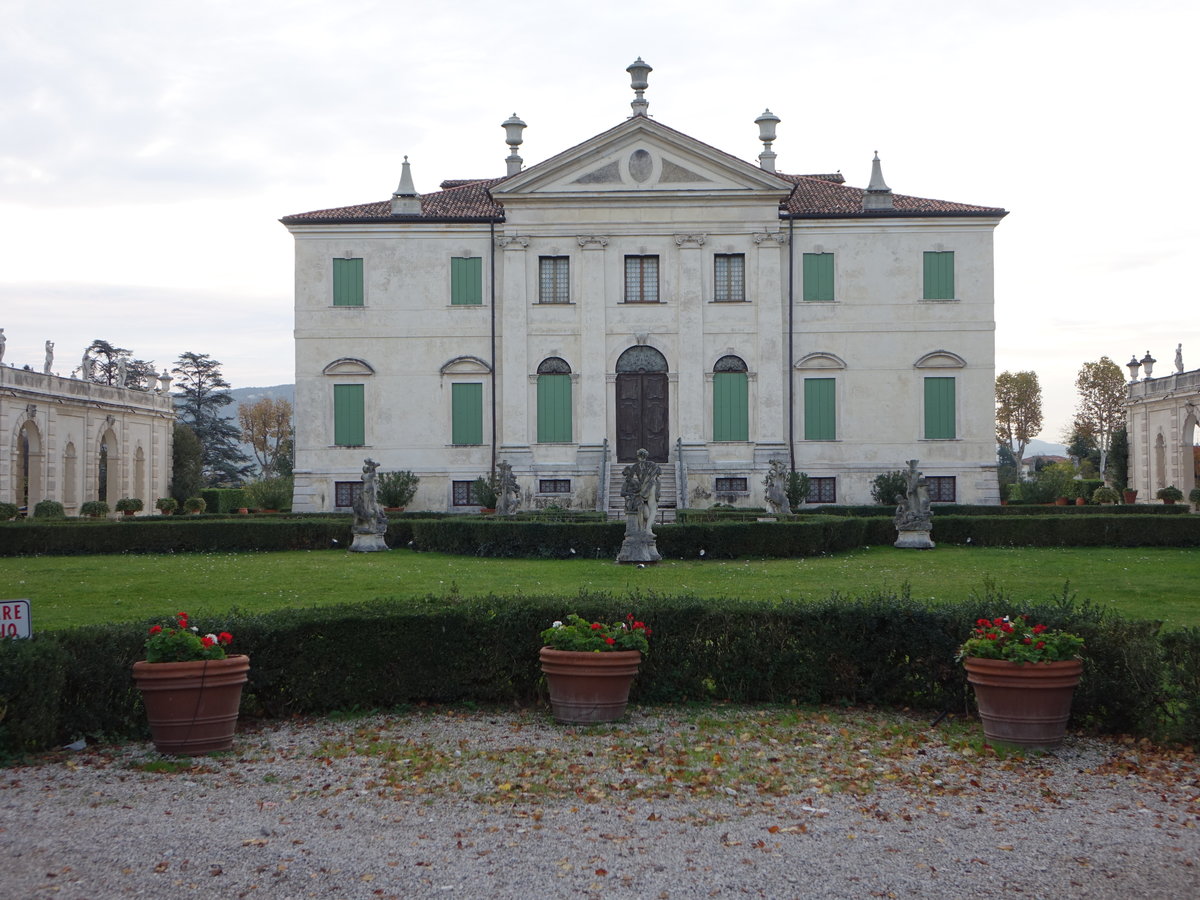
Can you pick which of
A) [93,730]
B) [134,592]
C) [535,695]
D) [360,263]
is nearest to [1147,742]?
[535,695]

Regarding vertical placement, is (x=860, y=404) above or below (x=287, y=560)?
above

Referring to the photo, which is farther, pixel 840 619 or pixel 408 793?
pixel 840 619

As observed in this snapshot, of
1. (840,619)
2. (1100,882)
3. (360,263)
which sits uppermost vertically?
(360,263)

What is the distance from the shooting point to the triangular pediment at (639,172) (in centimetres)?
3497

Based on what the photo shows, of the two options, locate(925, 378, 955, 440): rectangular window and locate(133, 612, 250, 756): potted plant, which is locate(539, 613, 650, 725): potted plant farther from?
locate(925, 378, 955, 440): rectangular window

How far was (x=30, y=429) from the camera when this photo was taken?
43.0 m

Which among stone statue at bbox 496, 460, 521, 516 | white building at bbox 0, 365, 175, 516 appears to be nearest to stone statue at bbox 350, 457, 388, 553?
stone statue at bbox 496, 460, 521, 516

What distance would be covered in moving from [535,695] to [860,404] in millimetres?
27348

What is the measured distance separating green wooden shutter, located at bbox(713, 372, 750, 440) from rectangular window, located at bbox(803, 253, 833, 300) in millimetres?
3361

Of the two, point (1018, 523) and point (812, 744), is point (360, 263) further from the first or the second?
point (812, 744)

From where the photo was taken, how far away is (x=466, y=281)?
119 feet

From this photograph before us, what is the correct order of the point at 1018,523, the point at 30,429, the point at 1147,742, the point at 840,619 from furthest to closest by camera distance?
1. the point at 30,429
2. the point at 1018,523
3. the point at 840,619
4. the point at 1147,742

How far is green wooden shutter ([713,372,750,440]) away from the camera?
35.7m

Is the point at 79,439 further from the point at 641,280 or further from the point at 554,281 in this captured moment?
the point at 641,280
